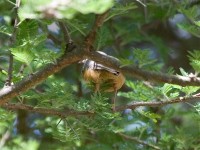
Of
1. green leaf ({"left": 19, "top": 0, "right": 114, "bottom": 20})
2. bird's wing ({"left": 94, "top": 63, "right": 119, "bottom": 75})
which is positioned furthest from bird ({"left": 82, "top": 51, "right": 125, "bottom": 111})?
green leaf ({"left": 19, "top": 0, "right": 114, "bottom": 20})

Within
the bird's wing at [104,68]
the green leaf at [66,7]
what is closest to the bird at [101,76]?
the bird's wing at [104,68]

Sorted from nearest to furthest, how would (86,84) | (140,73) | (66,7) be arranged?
1. (66,7)
2. (140,73)
3. (86,84)

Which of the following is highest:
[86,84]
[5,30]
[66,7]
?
[66,7]

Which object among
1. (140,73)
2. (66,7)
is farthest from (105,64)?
(66,7)

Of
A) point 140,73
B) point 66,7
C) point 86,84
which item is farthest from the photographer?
point 86,84

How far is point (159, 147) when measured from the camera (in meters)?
0.77

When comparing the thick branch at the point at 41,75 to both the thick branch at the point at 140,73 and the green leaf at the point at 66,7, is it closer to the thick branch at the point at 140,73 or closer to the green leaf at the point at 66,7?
the thick branch at the point at 140,73

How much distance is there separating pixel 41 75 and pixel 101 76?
8 cm

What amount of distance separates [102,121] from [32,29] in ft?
0.57

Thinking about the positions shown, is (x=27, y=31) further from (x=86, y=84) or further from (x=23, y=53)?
(x=86, y=84)

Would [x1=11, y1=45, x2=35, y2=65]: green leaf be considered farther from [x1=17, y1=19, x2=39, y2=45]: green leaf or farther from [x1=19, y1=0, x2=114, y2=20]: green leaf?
[x1=19, y1=0, x2=114, y2=20]: green leaf

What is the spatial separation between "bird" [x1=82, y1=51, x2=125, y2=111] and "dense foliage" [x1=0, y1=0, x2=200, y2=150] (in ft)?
0.05

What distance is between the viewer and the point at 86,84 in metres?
0.62

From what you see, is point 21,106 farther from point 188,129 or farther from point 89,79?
point 188,129
